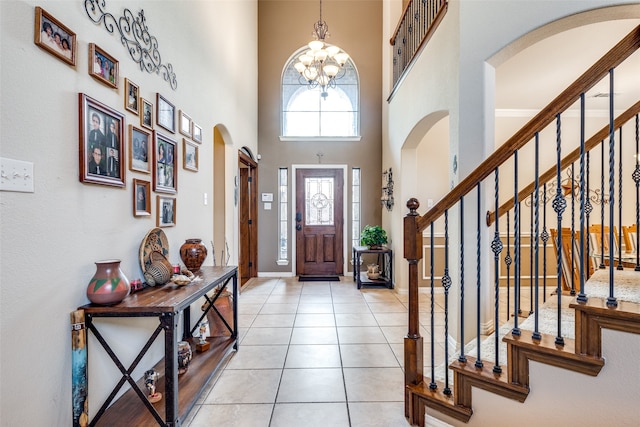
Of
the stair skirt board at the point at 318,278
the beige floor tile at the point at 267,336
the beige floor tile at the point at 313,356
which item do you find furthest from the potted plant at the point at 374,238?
the beige floor tile at the point at 313,356

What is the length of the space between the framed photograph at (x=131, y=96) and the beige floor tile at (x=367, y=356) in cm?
231

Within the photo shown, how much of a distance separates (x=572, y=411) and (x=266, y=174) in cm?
517

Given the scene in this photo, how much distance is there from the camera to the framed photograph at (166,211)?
2.30 m

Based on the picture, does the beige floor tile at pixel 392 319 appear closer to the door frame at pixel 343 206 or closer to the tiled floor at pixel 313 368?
the tiled floor at pixel 313 368

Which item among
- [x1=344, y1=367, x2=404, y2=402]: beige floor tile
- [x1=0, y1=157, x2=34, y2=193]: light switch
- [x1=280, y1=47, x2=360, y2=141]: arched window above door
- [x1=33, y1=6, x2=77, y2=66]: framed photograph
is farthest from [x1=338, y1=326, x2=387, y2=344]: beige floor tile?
[x1=280, y1=47, x2=360, y2=141]: arched window above door

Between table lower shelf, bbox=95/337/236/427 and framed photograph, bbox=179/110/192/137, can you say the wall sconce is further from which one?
table lower shelf, bbox=95/337/236/427

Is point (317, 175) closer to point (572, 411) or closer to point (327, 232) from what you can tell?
point (327, 232)

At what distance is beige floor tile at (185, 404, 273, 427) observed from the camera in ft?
5.94

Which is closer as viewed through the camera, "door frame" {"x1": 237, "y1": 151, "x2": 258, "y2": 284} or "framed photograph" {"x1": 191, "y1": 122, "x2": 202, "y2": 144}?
"framed photograph" {"x1": 191, "y1": 122, "x2": 202, "y2": 144}

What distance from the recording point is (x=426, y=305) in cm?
406

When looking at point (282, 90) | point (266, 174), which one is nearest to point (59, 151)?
point (266, 174)

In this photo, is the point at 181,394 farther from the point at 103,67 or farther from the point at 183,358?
the point at 103,67

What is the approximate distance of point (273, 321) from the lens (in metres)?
3.46

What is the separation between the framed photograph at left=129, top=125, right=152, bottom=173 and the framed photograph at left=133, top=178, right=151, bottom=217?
9 cm
